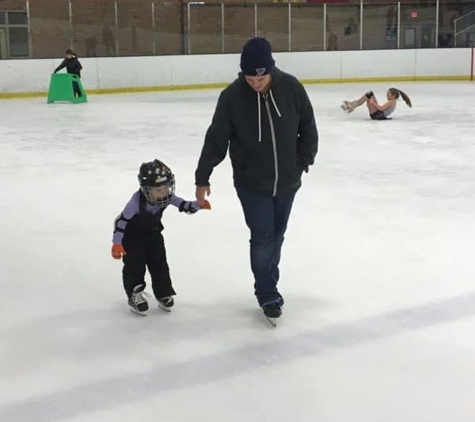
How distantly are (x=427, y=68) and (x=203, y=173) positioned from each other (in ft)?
58.8

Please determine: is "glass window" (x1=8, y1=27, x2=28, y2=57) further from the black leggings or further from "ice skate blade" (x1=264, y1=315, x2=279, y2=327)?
"ice skate blade" (x1=264, y1=315, x2=279, y2=327)

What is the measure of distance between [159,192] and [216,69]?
16.0 meters

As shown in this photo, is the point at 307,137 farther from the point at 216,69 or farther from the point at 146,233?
the point at 216,69

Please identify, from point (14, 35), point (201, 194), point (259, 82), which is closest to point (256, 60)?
point (259, 82)

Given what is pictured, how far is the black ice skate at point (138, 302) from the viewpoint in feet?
10.0

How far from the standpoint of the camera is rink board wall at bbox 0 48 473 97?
16172mm

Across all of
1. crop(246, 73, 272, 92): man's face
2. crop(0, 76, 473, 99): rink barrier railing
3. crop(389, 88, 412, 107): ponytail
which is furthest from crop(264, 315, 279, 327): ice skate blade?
crop(0, 76, 473, 99): rink barrier railing

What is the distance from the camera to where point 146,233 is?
9.87 feet

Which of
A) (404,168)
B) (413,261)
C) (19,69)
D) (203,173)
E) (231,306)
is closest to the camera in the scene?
(203,173)

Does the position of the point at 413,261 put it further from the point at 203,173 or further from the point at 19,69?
the point at 19,69

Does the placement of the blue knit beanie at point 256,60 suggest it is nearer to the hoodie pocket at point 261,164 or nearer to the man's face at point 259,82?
the man's face at point 259,82

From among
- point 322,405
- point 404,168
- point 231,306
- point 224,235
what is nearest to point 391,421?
point 322,405

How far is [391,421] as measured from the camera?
216cm

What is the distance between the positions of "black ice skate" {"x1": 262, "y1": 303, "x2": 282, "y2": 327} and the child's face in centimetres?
61
